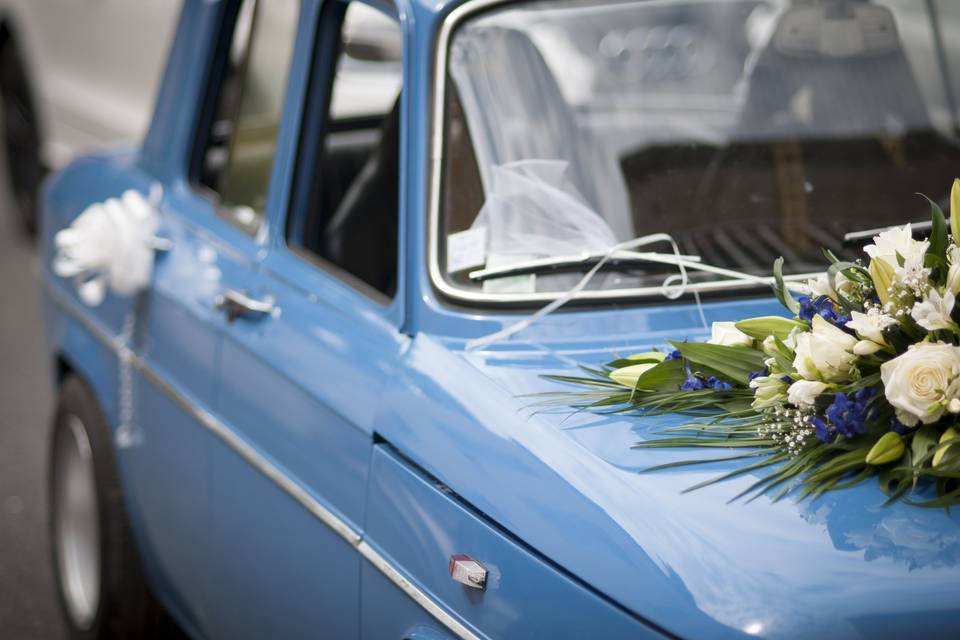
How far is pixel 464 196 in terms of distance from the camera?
2.66m

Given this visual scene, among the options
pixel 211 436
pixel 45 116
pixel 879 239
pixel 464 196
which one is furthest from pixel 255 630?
pixel 45 116

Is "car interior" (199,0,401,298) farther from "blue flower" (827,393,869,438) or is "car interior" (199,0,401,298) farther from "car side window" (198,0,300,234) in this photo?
"blue flower" (827,393,869,438)

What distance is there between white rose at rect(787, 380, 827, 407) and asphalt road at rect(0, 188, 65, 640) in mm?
2794

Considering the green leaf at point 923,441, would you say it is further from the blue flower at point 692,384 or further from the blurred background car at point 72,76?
the blurred background car at point 72,76

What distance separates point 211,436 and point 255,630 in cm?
42

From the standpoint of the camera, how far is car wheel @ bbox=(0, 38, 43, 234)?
359 inches

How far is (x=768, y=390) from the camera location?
210 centimetres

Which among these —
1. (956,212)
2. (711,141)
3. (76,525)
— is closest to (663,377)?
(956,212)

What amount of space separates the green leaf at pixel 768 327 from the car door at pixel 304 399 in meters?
0.64

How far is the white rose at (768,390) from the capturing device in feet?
6.86

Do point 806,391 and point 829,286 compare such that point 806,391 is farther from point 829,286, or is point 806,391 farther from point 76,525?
point 76,525

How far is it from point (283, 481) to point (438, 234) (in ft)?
1.83

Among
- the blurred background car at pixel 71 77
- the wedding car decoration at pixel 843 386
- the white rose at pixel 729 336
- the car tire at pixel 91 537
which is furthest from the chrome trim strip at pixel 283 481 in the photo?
the blurred background car at pixel 71 77

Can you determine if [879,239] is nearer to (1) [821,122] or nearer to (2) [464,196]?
(2) [464,196]
